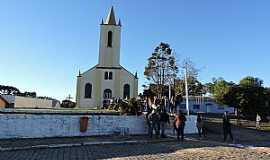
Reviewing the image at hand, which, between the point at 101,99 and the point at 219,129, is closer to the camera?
the point at 219,129

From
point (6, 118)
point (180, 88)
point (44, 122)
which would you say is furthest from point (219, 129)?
point (180, 88)

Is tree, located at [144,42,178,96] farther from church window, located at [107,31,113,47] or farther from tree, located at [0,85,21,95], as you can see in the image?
tree, located at [0,85,21,95]

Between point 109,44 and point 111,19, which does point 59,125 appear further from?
point 111,19

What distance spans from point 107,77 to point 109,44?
16.8ft

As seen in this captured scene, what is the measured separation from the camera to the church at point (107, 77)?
60719 mm

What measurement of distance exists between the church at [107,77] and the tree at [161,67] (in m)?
3.00

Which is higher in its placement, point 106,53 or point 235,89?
point 106,53

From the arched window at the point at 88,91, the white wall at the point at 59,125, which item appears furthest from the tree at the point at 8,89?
the white wall at the point at 59,125

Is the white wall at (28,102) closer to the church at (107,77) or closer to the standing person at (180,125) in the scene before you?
the church at (107,77)

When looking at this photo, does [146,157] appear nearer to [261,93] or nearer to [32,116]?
[32,116]

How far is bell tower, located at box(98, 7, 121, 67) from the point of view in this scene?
6162 centimetres

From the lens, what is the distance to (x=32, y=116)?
60.0ft

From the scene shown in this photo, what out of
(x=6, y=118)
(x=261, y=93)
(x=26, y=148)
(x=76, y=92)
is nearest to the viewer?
(x=26, y=148)

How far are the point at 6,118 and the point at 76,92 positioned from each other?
1697 inches
